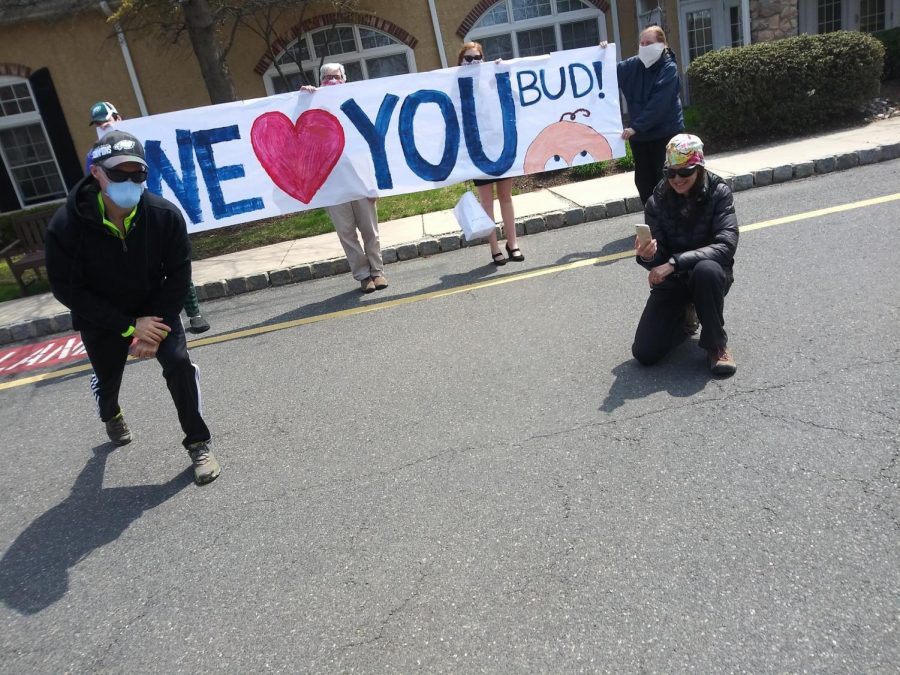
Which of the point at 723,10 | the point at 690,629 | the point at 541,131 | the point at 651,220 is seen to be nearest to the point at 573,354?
the point at 651,220

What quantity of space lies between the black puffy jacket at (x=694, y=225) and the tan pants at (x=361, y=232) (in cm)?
317

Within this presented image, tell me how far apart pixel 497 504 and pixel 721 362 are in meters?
1.70

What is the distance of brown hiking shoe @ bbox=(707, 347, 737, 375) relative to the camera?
13.1ft

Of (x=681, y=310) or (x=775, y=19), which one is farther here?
(x=775, y=19)

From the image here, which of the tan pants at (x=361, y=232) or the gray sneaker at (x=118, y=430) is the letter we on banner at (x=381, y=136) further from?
the gray sneaker at (x=118, y=430)

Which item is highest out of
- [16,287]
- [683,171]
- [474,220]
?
[683,171]

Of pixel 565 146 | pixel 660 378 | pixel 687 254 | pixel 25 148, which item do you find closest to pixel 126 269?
pixel 660 378

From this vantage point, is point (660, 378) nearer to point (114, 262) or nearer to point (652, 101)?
point (114, 262)

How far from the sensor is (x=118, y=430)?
443 cm

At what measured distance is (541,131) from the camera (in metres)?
7.37

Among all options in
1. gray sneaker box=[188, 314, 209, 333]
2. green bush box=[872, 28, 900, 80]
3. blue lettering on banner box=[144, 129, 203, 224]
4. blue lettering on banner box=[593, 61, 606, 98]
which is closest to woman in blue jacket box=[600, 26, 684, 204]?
blue lettering on banner box=[593, 61, 606, 98]

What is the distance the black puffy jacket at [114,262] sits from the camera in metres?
3.68

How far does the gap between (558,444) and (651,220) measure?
68.8 inches

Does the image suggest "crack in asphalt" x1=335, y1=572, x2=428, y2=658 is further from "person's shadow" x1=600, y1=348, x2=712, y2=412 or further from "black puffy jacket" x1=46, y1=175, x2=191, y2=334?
"black puffy jacket" x1=46, y1=175, x2=191, y2=334
